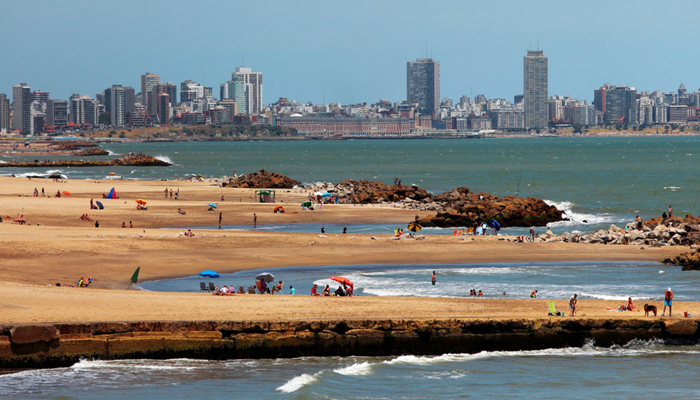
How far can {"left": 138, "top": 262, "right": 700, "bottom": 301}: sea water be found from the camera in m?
29.3

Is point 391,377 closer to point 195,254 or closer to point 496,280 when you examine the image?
point 496,280

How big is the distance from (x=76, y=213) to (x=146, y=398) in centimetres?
3539

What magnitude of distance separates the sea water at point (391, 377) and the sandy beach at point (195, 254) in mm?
1491

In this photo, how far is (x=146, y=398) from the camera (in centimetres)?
1811

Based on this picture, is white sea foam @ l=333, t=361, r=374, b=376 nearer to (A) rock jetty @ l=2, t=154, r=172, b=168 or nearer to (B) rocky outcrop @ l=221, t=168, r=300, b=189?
(B) rocky outcrop @ l=221, t=168, r=300, b=189

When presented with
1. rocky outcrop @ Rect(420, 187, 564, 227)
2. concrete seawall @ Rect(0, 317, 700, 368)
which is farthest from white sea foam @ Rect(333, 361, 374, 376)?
rocky outcrop @ Rect(420, 187, 564, 227)

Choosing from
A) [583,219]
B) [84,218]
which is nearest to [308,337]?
[84,218]

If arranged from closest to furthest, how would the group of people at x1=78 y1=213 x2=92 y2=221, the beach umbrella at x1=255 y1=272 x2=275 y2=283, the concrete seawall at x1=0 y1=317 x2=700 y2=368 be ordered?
the concrete seawall at x1=0 y1=317 x2=700 y2=368, the beach umbrella at x1=255 y1=272 x2=275 y2=283, the group of people at x1=78 y1=213 x2=92 y2=221

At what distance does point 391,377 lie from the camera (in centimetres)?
2003

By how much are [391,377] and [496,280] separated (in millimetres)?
12881

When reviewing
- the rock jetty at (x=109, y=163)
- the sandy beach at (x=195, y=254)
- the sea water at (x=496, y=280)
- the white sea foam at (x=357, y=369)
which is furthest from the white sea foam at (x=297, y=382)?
the rock jetty at (x=109, y=163)

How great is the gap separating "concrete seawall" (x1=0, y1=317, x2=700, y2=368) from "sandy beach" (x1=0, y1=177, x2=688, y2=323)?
785 mm

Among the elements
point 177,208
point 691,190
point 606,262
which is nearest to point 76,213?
point 177,208

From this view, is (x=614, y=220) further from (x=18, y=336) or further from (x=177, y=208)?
(x=18, y=336)
